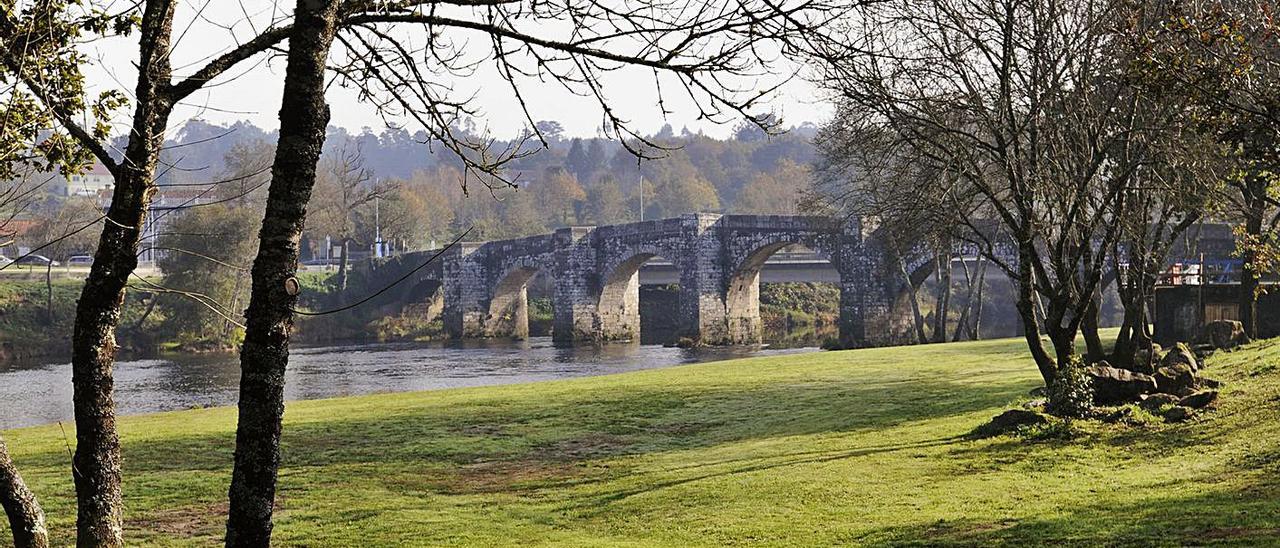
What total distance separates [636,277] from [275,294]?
58429 millimetres

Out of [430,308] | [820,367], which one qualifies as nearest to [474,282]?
[430,308]

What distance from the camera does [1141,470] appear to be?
33.6 ft

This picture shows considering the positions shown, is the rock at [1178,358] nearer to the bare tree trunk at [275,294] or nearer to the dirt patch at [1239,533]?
the dirt patch at [1239,533]

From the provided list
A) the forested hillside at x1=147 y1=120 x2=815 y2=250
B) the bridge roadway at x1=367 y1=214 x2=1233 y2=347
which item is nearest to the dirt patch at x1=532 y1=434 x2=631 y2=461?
the bridge roadway at x1=367 y1=214 x2=1233 y2=347

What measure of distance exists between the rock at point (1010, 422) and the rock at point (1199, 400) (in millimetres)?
1408

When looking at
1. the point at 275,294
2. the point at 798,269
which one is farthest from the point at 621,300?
the point at 275,294

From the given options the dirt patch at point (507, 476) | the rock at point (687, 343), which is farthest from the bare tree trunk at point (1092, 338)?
the rock at point (687, 343)

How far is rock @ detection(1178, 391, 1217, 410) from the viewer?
12633 mm

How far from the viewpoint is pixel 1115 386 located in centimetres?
1300

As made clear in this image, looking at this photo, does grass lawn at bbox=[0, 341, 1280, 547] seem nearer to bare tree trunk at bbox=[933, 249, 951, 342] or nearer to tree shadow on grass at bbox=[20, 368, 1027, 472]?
tree shadow on grass at bbox=[20, 368, 1027, 472]

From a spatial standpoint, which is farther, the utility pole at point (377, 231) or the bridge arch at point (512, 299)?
the utility pole at point (377, 231)

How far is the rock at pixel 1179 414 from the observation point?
12.3 m

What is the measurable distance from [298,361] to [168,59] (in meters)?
36.0

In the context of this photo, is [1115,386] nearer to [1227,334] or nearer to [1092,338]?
[1092,338]
